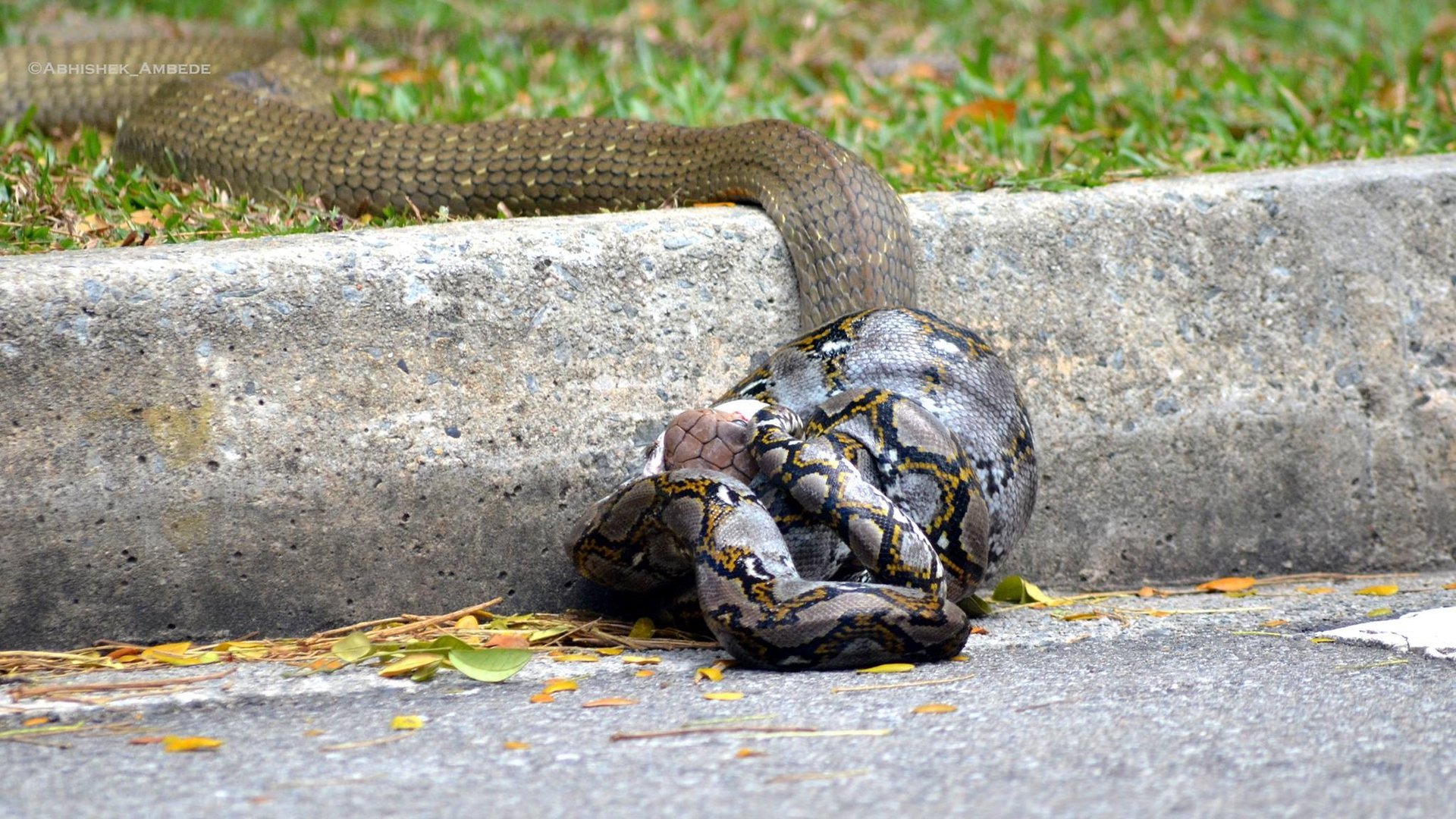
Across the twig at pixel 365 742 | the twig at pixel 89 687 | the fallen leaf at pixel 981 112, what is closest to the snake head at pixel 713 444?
the twig at pixel 365 742

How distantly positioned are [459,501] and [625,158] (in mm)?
1540

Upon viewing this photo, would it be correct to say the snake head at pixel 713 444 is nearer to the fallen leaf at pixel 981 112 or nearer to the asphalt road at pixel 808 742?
the asphalt road at pixel 808 742

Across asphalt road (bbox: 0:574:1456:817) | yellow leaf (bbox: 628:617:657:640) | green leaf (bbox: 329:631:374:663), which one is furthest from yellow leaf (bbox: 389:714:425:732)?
yellow leaf (bbox: 628:617:657:640)

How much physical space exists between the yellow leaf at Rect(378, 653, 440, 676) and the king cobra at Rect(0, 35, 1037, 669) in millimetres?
521

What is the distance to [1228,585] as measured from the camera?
3918mm

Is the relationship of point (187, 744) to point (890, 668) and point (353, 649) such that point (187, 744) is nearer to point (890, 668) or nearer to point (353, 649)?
point (353, 649)

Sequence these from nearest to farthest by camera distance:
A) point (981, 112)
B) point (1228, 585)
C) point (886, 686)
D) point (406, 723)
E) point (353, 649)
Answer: point (406, 723), point (886, 686), point (353, 649), point (1228, 585), point (981, 112)

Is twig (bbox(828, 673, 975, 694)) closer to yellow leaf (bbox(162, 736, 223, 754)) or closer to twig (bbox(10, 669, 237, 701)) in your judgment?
yellow leaf (bbox(162, 736, 223, 754))

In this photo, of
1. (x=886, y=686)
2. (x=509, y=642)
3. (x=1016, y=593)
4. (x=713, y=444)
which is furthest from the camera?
(x=1016, y=593)

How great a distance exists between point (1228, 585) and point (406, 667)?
225cm

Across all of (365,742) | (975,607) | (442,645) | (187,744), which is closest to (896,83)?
(975,607)

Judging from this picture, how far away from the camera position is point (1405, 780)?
2154mm

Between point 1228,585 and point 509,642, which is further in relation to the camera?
point 1228,585

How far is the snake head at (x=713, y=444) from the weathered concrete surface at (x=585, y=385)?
0.29m
